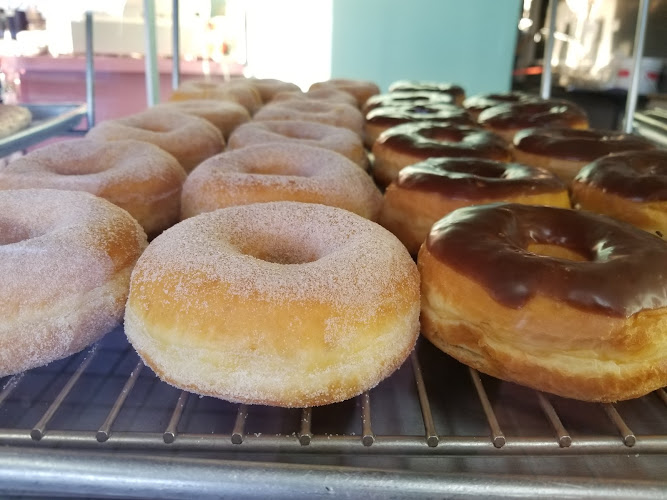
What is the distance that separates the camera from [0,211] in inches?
48.2

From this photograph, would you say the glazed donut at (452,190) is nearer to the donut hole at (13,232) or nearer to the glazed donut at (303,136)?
the glazed donut at (303,136)

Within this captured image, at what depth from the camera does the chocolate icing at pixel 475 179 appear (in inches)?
55.7

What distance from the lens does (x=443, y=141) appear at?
2010mm

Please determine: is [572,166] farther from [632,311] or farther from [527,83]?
[527,83]

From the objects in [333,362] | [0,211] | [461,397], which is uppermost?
[0,211]

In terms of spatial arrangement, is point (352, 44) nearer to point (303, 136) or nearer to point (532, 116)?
point (532, 116)

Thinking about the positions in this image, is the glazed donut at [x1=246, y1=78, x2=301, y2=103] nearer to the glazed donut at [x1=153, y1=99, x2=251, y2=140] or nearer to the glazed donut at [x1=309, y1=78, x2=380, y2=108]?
the glazed donut at [x1=309, y1=78, x2=380, y2=108]

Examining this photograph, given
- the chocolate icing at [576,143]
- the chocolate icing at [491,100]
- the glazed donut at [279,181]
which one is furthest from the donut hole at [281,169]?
the chocolate icing at [491,100]

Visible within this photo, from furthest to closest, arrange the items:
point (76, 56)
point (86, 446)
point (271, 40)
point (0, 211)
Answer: point (271, 40)
point (76, 56)
point (0, 211)
point (86, 446)

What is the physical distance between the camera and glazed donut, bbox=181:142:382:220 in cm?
144

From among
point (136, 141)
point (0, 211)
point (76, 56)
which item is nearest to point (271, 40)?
point (76, 56)

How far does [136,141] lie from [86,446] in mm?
1117

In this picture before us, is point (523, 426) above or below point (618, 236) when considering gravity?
below

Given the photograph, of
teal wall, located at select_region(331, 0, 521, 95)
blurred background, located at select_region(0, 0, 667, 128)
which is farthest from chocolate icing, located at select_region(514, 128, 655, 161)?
teal wall, located at select_region(331, 0, 521, 95)
